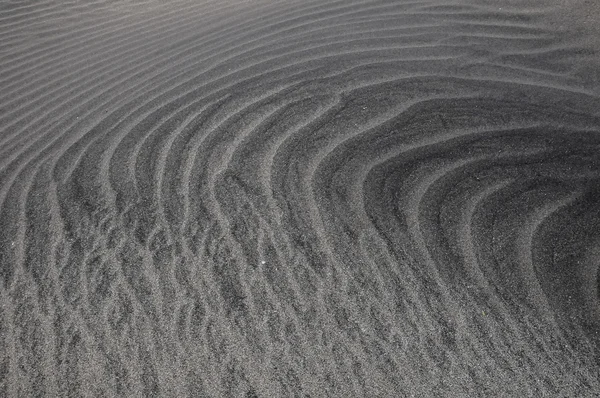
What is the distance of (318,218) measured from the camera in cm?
291

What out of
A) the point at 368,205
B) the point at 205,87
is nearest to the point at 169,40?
the point at 205,87

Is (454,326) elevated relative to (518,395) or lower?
elevated

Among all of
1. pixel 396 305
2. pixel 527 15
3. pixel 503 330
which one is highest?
pixel 527 15

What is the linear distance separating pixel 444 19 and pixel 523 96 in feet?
4.62

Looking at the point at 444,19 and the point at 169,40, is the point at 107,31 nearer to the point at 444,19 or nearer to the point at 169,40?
the point at 169,40

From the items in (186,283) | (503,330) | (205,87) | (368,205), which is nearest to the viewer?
(503,330)

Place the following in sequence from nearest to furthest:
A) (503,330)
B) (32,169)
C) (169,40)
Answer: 1. (503,330)
2. (32,169)
3. (169,40)

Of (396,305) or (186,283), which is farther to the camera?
(186,283)

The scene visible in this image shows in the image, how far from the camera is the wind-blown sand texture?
7.50ft

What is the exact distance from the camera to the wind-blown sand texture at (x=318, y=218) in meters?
2.29

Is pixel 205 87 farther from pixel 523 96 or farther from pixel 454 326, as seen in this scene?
pixel 454 326

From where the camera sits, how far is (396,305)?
2471 mm

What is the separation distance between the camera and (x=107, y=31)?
564 centimetres

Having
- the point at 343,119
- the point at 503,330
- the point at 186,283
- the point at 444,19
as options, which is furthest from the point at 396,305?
the point at 444,19
